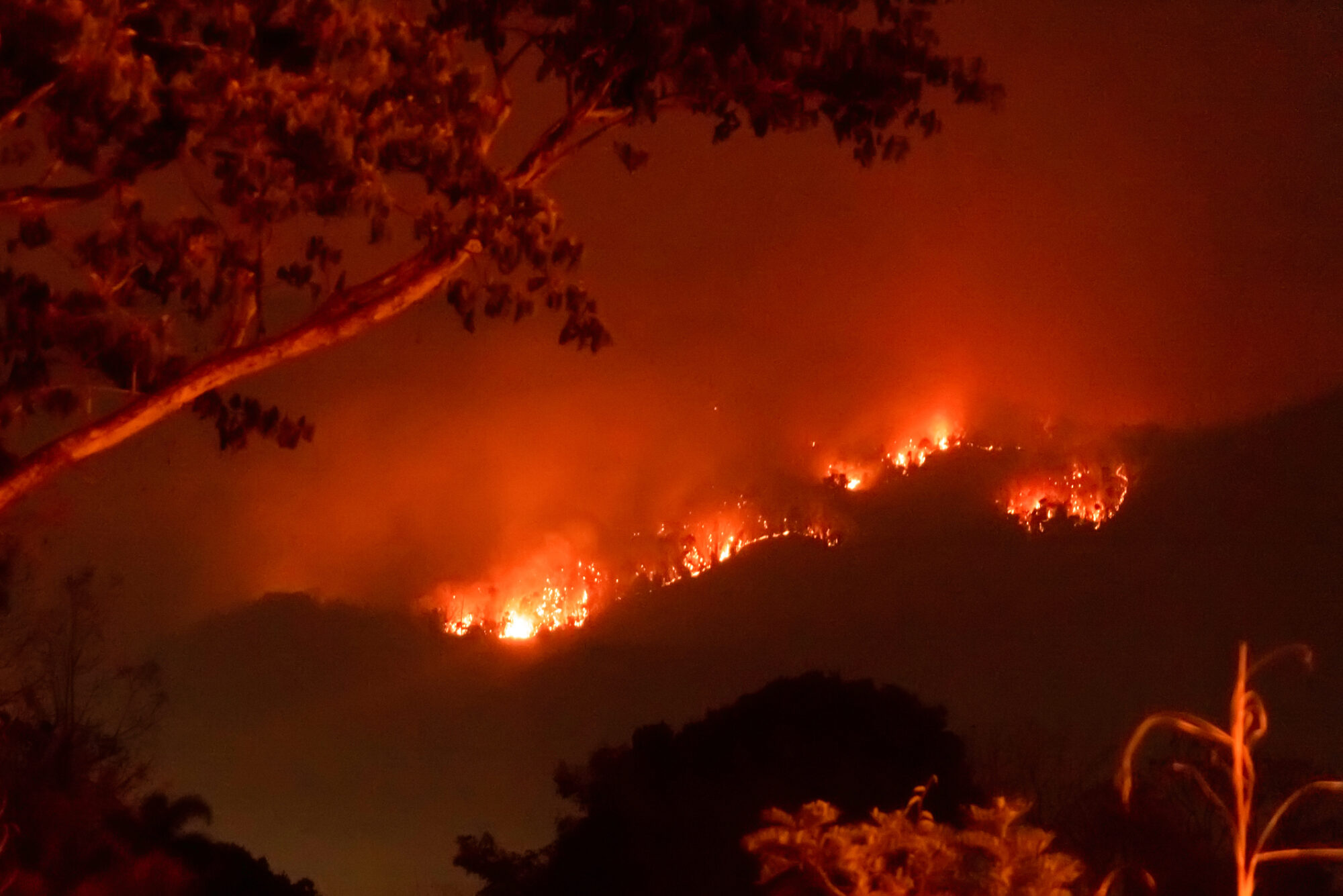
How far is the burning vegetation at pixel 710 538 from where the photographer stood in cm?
2216

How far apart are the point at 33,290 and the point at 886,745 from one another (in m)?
10.2

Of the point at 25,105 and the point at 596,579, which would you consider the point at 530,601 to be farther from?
the point at 25,105

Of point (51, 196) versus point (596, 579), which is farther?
point (596, 579)

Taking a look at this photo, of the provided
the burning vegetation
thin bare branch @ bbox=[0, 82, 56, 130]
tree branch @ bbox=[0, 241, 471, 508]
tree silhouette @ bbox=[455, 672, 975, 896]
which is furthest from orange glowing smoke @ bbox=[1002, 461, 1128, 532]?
thin bare branch @ bbox=[0, 82, 56, 130]

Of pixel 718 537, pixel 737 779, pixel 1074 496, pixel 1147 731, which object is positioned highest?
pixel 718 537

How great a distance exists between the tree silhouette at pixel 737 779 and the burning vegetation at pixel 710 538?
522cm

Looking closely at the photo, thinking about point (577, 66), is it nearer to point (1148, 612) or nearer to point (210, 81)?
point (210, 81)

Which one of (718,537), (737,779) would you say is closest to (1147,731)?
(737,779)

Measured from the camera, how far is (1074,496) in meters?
21.8

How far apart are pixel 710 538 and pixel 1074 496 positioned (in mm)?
5586

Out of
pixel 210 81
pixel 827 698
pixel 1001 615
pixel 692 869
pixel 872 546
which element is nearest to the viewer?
pixel 210 81

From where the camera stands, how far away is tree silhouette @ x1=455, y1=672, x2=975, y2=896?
627 inches

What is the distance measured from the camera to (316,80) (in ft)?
27.0

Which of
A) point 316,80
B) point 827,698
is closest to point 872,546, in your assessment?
point 827,698
